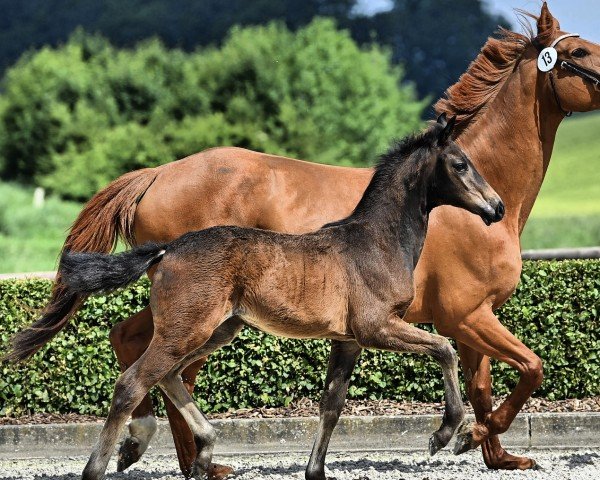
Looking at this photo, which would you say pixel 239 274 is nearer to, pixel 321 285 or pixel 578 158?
pixel 321 285

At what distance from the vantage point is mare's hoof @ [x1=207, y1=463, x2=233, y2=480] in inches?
233

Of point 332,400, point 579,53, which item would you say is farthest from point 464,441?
point 579,53

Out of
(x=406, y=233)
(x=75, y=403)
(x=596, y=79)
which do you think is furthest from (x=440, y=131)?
(x=75, y=403)

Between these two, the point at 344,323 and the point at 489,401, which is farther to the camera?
the point at 489,401

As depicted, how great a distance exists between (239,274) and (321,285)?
1.39 feet

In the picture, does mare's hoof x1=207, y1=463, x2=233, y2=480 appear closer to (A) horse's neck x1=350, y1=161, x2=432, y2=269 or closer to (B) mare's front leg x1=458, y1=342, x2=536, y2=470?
(B) mare's front leg x1=458, y1=342, x2=536, y2=470

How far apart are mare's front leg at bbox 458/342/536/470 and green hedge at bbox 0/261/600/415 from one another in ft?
3.76

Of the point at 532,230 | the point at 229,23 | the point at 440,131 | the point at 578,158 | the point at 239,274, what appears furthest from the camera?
the point at 229,23

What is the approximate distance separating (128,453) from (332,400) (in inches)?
51.9

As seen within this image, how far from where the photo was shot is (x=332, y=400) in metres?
5.39

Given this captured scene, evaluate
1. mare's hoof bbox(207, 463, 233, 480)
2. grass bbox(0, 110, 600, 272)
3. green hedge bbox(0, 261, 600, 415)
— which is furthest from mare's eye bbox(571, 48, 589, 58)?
grass bbox(0, 110, 600, 272)

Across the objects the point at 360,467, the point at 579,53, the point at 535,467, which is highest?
the point at 579,53

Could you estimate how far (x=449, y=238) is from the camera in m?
6.11

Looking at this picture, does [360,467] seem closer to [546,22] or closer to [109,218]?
[109,218]
